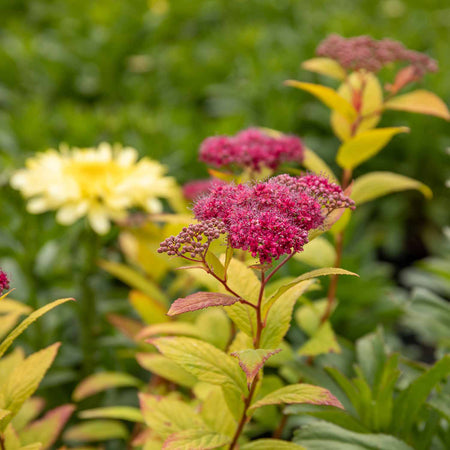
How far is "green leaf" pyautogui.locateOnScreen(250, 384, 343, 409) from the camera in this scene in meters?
0.68

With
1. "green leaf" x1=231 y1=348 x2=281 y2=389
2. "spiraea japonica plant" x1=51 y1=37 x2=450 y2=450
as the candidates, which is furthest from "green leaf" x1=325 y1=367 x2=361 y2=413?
"green leaf" x1=231 y1=348 x2=281 y2=389

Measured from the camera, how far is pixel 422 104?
985 millimetres

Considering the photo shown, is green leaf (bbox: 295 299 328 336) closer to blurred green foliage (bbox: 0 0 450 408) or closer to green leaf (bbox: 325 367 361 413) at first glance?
green leaf (bbox: 325 367 361 413)

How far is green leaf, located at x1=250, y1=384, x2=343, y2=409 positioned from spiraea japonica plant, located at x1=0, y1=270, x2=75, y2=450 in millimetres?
277

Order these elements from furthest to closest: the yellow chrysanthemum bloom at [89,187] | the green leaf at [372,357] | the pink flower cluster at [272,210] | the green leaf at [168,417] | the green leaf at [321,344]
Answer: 1. the yellow chrysanthemum bloom at [89,187]
2. the green leaf at [372,357]
3. the green leaf at [321,344]
4. the green leaf at [168,417]
5. the pink flower cluster at [272,210]

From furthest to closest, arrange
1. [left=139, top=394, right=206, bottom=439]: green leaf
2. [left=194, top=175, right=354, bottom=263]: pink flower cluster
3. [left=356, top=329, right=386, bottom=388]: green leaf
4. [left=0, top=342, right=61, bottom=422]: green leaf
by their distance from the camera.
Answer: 1. [left=356, top=329, right=386, bottom=388]: green leaf
2. [left=139, top=394, right=206, bottom=439]: green leaf
3. [left=0, top=342, right=61, bottom=422]: green leaf
4. [left=194, top=175, right=354, bottom=263]: pink flower cluster

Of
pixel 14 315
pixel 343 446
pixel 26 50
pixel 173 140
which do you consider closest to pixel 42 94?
pixel 26 50

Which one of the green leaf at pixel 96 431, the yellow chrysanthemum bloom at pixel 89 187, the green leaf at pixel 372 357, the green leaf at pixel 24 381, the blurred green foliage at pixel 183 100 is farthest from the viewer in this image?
the blurred green foliage at pixel 183 100

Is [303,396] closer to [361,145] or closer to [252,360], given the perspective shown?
[252,360]

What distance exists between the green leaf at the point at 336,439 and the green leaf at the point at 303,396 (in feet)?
0.59

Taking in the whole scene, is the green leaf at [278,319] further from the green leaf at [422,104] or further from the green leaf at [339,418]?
the green leaf at [422,104]

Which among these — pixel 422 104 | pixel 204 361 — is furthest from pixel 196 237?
pixel 422 104

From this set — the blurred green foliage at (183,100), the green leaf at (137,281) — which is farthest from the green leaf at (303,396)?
the blurred green foliage at (183,100)

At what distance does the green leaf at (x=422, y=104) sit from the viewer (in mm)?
964
